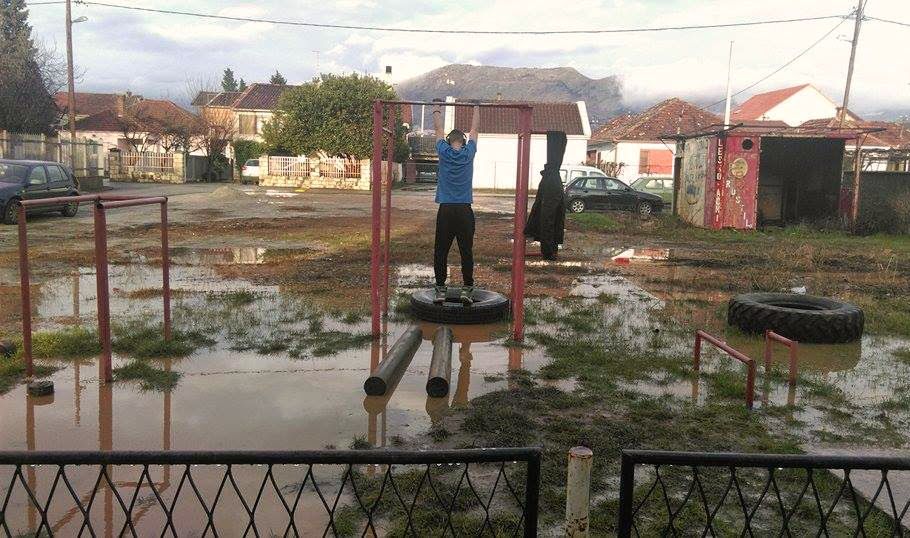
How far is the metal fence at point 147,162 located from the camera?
43531 millimetres

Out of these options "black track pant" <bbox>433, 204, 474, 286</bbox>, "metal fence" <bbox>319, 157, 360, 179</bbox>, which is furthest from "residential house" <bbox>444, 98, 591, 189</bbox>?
"black track pant" <bbox>433, 204, 474, 286</bbox>

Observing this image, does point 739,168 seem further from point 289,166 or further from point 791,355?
point 289,166

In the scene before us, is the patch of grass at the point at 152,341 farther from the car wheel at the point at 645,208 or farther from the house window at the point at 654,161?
the house window at the point at 654,161

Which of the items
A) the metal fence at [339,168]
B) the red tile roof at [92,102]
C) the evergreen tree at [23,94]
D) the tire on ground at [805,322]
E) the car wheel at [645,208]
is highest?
the red tile roof at [92,102]

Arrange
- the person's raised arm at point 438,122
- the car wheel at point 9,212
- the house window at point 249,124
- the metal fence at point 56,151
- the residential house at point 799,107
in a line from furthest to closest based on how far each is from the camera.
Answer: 1. the residential house at point 799,107
2. the house window at point 249,124
3. the metal fence at point 56,151
4. the car wheel at point 9,212
5. the person's raised arm at point 438,122

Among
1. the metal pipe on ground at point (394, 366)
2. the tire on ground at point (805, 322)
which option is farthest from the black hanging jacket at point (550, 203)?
the metal pipe on ground at point (394, 366)

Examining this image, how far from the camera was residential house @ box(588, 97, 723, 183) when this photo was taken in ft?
155

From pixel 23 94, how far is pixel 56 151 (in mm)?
4104

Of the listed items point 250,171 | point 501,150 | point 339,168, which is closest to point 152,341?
point 339,168

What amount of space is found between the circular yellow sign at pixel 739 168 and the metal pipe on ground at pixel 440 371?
48.1 feet

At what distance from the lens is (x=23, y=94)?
33.3m

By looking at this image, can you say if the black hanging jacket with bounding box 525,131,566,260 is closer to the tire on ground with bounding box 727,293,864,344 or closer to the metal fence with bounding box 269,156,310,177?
the tire on ground with bounding box 727,293,864,344

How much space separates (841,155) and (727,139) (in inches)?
174

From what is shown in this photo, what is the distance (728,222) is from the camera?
19.1 meters
